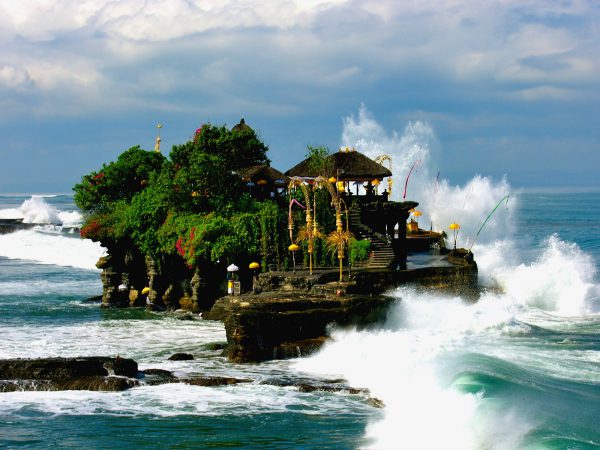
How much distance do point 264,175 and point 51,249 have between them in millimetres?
34416

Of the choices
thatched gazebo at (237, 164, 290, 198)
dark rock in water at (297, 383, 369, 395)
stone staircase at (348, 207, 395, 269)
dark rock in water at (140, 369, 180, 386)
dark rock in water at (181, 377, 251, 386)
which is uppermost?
thatched gazebo at (237, 164, 290, 198)

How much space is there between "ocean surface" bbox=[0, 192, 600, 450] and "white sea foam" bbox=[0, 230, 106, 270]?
71.0ft

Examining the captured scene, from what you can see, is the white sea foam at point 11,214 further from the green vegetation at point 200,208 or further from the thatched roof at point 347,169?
the thatched roof at point 347,169

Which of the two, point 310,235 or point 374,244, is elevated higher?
point 310,235

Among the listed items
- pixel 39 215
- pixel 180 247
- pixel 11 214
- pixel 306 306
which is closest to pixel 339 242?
pixel 306 306

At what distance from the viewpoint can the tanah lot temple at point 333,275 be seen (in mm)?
28047

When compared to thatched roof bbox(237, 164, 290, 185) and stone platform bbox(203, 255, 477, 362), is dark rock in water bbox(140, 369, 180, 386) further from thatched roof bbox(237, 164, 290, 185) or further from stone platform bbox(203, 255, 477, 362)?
thatched roof bbox(237, 164, 290, 185)

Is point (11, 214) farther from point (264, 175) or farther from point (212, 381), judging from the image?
point (212, 381)

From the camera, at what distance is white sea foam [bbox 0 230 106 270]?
66.8 m

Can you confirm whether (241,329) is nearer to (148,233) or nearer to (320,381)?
(320,381)

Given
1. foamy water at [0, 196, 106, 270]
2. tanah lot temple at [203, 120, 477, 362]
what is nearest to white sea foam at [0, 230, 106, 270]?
foamy water at [0, 196, 106, 270]

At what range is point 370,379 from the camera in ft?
80.0

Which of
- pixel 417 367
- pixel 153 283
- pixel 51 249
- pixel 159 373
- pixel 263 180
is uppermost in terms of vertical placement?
pixel 263 180

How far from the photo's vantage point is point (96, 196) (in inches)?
1845
